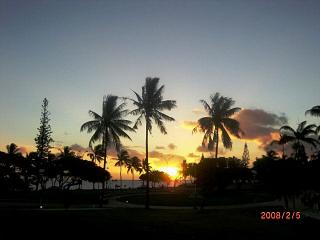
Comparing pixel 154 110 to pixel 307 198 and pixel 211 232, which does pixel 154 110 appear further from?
pixel 211 232

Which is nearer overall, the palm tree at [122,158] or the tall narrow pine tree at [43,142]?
the tall narrow pine tree at [43,142]

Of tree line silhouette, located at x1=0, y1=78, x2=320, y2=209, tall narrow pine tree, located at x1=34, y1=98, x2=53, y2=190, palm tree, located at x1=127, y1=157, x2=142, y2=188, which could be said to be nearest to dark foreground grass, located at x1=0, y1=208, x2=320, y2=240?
tree line silhouette, located at x1=0, y1=78, x2=320, y2=209

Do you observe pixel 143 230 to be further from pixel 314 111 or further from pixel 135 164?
pixel 135 164

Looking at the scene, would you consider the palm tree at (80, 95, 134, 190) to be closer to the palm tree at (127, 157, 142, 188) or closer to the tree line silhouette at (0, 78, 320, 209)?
the tree line silhouette at (0, 78, 320, 209)

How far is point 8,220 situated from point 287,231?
51.3 ft

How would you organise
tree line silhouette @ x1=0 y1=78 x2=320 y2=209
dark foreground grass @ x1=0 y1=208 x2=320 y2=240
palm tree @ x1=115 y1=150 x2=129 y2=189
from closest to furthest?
dark foreground grass @ x1=0 y1=208 x2=320 y2=240 < tree line silhouette @ x1=0 y1=78 x2=320 y2=209 < palm tree @ x1=115 y1=150 x2=129 y2=189

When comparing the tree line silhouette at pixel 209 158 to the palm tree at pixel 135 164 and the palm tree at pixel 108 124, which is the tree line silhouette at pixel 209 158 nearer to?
the palm tree at pixel 108 124

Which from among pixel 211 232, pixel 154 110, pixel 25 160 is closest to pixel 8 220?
pixel 211 232

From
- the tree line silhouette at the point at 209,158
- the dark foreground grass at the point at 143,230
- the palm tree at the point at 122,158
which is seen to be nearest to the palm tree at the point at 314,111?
the tree line silhouette at the point at 209,158

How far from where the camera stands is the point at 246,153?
137 metres

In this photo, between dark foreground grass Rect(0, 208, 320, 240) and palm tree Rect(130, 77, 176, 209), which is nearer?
dark foreground grass Rect(0, 208, 320, 240)

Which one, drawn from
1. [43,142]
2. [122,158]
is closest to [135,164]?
[122,158]

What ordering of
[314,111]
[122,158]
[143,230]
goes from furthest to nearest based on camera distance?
[122,158]
[314,111]
[143,230]

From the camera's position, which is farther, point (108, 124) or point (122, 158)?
point (122, 158)
